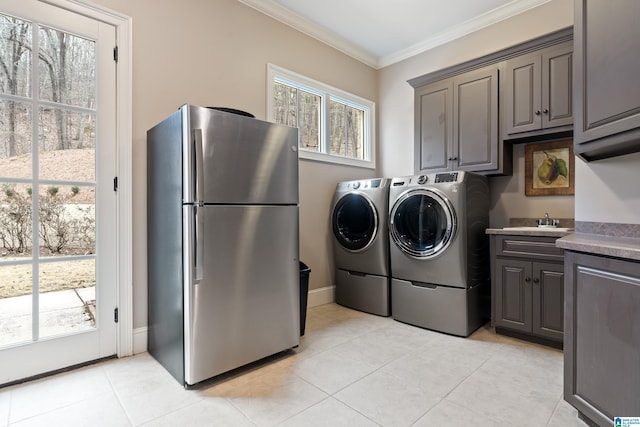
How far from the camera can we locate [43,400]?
1.64 m

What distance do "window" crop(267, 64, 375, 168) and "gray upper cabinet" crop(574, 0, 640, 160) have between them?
1988 mm

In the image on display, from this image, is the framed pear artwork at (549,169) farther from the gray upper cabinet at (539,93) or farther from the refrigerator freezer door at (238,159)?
the refrigerator freezer door at (238,159)

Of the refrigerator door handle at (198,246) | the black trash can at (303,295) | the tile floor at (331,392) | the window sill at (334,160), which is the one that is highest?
the window sill at (334,160)

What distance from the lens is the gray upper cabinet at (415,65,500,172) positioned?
2840mm

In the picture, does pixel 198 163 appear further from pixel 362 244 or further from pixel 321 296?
pixel 321 296

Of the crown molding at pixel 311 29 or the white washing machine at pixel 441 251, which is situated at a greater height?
the crown molding at pixel 311 29

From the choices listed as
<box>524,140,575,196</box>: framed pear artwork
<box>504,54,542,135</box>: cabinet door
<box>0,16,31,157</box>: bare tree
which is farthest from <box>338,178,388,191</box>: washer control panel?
<box>0,16,31,157</box>: bare tree

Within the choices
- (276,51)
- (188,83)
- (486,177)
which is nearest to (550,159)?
Result: (486,177)

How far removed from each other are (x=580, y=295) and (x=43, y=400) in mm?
2655

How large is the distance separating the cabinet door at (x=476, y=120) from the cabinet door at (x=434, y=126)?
0.07m

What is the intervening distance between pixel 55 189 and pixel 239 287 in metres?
1.27

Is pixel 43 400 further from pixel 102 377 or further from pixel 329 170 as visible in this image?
pixel 329 170

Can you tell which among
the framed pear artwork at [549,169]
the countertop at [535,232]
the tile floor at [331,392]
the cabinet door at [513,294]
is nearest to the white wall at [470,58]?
the framed pear artwork at [549,169]

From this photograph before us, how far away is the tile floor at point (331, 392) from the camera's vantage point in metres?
1.50
